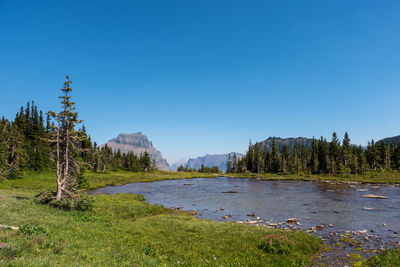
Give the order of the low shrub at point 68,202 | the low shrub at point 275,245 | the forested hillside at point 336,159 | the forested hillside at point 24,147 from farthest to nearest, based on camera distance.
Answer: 1. the forested hillside at point 336,159
2. the forested hillside at point 24,147
3. the low shrub at point 68,202
4. the low shrub at point 275,245

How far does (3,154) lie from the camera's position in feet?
186

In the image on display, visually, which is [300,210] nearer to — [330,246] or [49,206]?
[330,246]

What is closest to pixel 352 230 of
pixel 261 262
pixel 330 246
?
pixel 330 246

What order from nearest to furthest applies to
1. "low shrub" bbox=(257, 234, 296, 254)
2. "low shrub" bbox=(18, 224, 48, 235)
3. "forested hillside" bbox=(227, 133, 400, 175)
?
"low shrub" bbox=(18, 224, 48, 235) → "low shrub" bbox=(257, 234, 296, 254) → "forested hillside" bbox=(227, 133, 400, 175)

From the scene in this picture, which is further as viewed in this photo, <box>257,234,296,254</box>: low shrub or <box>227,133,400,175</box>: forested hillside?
<box>227,133,400,175</box>: forested hillside

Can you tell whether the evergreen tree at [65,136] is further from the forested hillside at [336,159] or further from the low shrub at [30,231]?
the forested hillside at [336,159]

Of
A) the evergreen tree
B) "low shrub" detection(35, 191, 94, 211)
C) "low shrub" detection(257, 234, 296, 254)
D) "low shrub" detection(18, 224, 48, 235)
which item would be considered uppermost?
the evergreen tree

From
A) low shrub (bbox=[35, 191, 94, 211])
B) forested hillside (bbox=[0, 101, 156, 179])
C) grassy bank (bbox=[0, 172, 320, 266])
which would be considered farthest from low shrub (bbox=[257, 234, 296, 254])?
forested hillside (bbox=[0, 101, 156, 179])

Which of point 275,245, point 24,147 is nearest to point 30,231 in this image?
point 275,245

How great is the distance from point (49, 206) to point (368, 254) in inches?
1103

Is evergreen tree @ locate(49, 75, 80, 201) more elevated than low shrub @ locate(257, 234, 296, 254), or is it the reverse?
evergreen tree @ locate(49, 75, 80, 201)

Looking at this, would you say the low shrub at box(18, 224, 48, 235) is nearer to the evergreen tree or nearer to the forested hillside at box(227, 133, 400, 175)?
the evergreen tree

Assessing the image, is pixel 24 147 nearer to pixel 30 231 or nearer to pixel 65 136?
pixel 65 136

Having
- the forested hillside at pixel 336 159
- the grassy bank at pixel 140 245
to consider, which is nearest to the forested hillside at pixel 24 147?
the grassy bank at pixel 140 245
